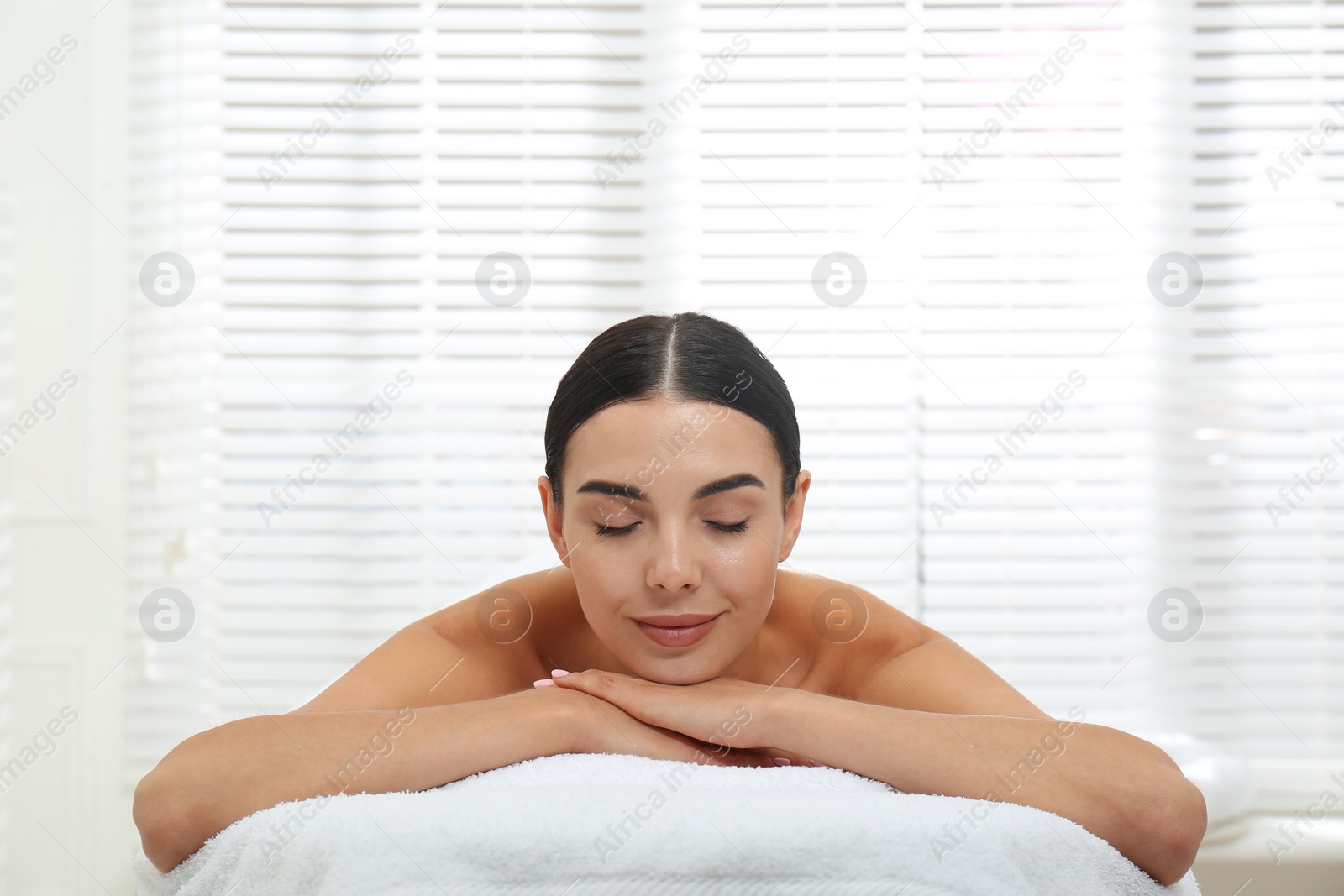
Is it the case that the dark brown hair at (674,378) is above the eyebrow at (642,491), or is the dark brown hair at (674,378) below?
above

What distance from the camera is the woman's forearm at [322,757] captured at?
28.0 inches

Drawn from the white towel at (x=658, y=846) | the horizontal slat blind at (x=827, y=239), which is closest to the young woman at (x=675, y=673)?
the white towel at (x=658, y=846)

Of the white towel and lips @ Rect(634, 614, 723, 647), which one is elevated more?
lips @ Rect(634, 614, 723, 647)

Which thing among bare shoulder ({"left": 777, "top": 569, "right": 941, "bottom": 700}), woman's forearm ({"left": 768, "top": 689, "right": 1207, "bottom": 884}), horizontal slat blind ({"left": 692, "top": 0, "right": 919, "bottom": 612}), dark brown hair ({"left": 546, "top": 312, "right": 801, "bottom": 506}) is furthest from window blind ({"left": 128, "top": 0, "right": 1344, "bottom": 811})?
woman's forearm ({"left": 768, "top": 689, "right": 1207, "bottom": 884})

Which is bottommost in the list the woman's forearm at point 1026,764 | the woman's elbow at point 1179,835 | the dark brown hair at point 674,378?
the woman's elbow at point 1179,835

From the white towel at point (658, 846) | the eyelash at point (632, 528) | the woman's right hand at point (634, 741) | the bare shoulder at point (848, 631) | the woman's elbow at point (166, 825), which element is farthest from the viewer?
the bare shoulder at point (848, 631)

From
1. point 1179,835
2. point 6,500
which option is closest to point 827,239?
point 1179,835

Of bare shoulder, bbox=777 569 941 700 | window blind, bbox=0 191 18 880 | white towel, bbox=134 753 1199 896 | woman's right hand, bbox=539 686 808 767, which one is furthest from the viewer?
window blind, bbox=0 191 18 880

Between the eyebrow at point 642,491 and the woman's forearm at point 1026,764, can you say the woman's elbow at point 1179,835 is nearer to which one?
the woman's forearm at point 1026,764

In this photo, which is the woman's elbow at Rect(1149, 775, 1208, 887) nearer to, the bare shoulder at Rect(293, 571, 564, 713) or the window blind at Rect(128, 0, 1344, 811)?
the bare shoulder at Rect(293, 571, 564, 713)

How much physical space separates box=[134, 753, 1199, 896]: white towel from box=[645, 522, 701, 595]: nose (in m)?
0.28

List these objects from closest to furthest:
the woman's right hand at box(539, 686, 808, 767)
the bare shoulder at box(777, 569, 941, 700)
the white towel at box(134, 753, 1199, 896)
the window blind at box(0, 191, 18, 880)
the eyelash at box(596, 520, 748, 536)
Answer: the white towel at box(134, 753, 1199, 896), the woman's right hand at box(539, 686, 808, 767), the eyelash at box(596, 520, 748, 536), the bare shoulder at box(777, 569, 941, 700), the window blind at box(0, 191, 18, 880)

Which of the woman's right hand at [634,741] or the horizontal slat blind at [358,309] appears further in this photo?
the horizontal slat blind at [358,309]

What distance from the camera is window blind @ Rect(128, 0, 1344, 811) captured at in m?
2.13
